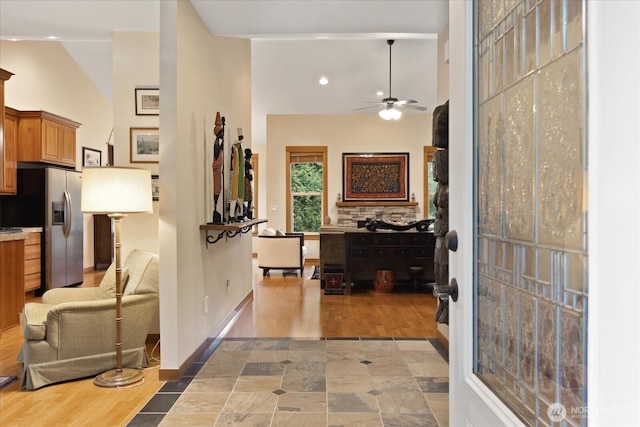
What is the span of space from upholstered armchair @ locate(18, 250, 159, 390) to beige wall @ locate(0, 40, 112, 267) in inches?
177

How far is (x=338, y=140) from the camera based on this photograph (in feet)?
32.5

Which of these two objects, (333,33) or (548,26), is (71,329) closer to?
(333,33)

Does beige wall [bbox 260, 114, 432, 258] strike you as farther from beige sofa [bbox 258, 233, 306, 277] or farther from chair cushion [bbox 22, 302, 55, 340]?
chair cushion [bbox 22, 302, 55, 340]

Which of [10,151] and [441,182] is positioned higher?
[10,151]

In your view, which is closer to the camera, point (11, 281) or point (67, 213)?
point (11, 281)

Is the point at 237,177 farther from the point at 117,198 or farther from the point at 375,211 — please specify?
the point at 375,211

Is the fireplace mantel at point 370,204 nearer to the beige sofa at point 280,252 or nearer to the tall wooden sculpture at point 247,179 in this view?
the beige sofa at point 280,252

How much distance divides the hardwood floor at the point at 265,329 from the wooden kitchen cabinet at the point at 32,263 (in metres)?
1.05

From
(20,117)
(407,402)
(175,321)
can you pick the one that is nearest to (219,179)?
(175,321)

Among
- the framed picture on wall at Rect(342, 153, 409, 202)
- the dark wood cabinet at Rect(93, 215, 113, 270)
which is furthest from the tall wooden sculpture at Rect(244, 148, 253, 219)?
the framed picture on wall at Rect(342, 153, 409, 202)

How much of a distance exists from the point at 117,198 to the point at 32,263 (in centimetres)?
413

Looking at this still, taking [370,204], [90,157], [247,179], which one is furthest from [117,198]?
[370,204]

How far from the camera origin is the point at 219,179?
367 cm
